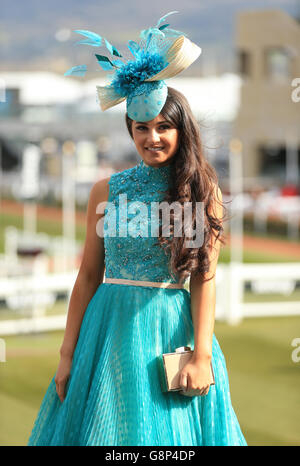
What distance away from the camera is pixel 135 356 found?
6.10 feet

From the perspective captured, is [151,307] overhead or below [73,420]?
overhead

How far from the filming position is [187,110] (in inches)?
75.1

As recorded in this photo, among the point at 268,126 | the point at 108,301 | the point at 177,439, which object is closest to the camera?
the point at 177,439

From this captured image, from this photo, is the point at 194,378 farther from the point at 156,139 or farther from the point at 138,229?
the point at 156,139

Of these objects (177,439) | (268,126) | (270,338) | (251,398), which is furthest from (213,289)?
(268,126)

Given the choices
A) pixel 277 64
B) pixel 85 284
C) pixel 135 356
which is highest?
pixel 277 64

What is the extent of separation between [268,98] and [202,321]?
18132 mm

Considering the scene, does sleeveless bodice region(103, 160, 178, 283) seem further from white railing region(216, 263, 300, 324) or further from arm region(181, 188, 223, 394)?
white railing region(216, 263, 300, 324)

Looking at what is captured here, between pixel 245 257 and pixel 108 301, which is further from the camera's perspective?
pixel 245 257

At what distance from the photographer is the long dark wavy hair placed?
1.86 metres

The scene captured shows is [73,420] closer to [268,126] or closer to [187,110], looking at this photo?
[187,110]

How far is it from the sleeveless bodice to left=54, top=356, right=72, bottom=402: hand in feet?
0.85

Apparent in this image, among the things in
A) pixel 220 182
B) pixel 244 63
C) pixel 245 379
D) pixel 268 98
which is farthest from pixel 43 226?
pixel 220 182

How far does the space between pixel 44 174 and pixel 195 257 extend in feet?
74.9
